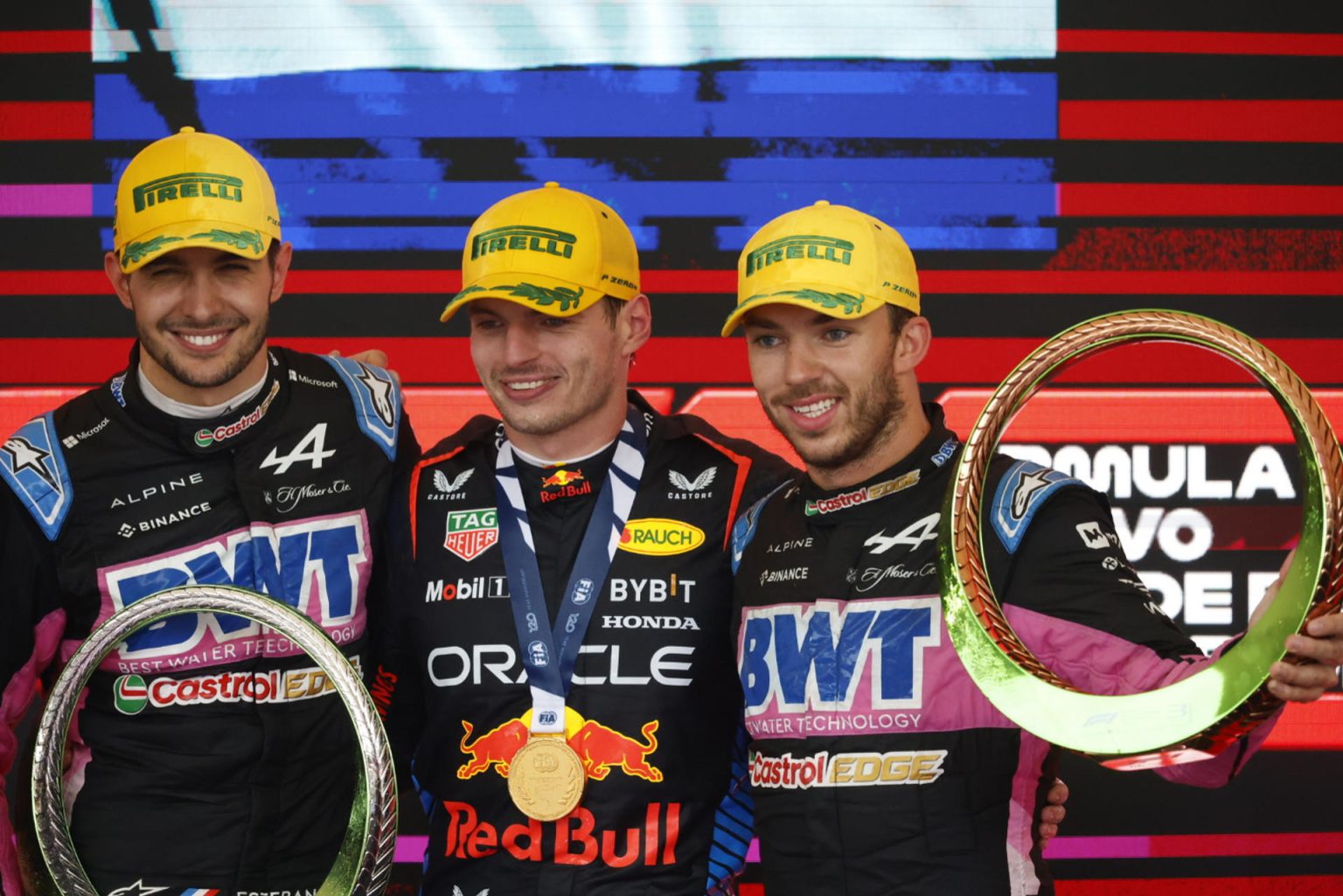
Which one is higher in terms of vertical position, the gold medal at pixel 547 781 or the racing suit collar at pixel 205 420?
the racing suit collar at pixel 205 420

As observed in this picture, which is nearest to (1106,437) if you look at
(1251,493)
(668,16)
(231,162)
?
(1251,493)

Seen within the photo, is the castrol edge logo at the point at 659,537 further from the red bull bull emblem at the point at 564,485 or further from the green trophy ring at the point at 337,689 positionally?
the green trophy ring at the point at 337,689

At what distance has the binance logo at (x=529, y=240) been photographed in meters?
2.64

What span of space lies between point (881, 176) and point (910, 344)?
1.30 m

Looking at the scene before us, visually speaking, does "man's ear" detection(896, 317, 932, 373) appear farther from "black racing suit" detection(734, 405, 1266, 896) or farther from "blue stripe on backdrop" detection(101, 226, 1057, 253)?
"blue stripe on backdrop" detection(101, 226, 1057, 253)

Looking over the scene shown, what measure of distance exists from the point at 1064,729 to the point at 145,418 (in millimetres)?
1686

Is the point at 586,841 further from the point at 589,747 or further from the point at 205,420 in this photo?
the point at 205,420

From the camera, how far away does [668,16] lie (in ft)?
12.0

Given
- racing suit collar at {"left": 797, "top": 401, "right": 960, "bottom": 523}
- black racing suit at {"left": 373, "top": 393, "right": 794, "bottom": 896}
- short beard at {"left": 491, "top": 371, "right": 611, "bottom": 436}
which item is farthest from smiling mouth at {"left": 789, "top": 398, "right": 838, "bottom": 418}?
short beard at {"left": 491, "top": 371, "right": 611, "bottom": 436}

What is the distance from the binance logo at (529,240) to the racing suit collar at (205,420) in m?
0.47

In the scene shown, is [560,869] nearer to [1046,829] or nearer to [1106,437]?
[1046,829]

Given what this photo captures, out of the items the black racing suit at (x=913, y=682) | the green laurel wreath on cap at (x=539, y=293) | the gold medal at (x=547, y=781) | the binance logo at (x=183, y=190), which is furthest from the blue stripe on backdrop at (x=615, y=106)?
the gold medal at (x=547, y=781)

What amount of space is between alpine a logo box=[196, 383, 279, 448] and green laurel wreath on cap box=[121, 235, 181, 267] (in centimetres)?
32

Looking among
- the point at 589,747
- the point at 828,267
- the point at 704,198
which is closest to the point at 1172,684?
the point at 828,267
